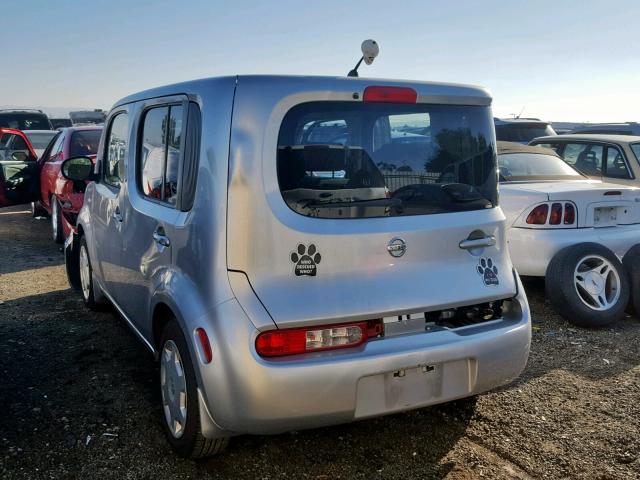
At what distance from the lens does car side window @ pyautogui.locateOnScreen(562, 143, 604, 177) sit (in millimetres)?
7637

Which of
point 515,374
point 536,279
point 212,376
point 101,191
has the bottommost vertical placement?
point 536,279

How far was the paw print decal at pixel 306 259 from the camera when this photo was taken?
258 centimetres

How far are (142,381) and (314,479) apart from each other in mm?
1589

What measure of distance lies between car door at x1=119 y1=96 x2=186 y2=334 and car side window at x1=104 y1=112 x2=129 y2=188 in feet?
0.93

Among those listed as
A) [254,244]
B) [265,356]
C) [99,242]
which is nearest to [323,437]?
[265,356]

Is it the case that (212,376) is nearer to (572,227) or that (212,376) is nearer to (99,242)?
(99,242)

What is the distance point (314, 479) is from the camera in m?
2.90

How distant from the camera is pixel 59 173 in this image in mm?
7727

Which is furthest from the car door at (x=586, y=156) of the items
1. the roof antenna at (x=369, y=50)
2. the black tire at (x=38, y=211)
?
the black tire at (x=38, y=211)

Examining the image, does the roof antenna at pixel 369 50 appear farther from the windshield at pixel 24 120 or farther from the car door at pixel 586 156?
the windshield at pixel 24 120

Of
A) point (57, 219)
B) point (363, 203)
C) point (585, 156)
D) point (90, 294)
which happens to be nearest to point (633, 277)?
point (585, 156)

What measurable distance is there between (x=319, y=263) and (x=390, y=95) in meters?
0.86

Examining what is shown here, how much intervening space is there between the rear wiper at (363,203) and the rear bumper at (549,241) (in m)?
2.92

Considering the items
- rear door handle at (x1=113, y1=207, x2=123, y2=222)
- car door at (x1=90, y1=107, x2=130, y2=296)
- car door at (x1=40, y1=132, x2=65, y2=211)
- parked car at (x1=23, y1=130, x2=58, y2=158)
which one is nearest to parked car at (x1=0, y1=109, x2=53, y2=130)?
parked car at (x1=23, y1=130, x2=58, y2=158)
